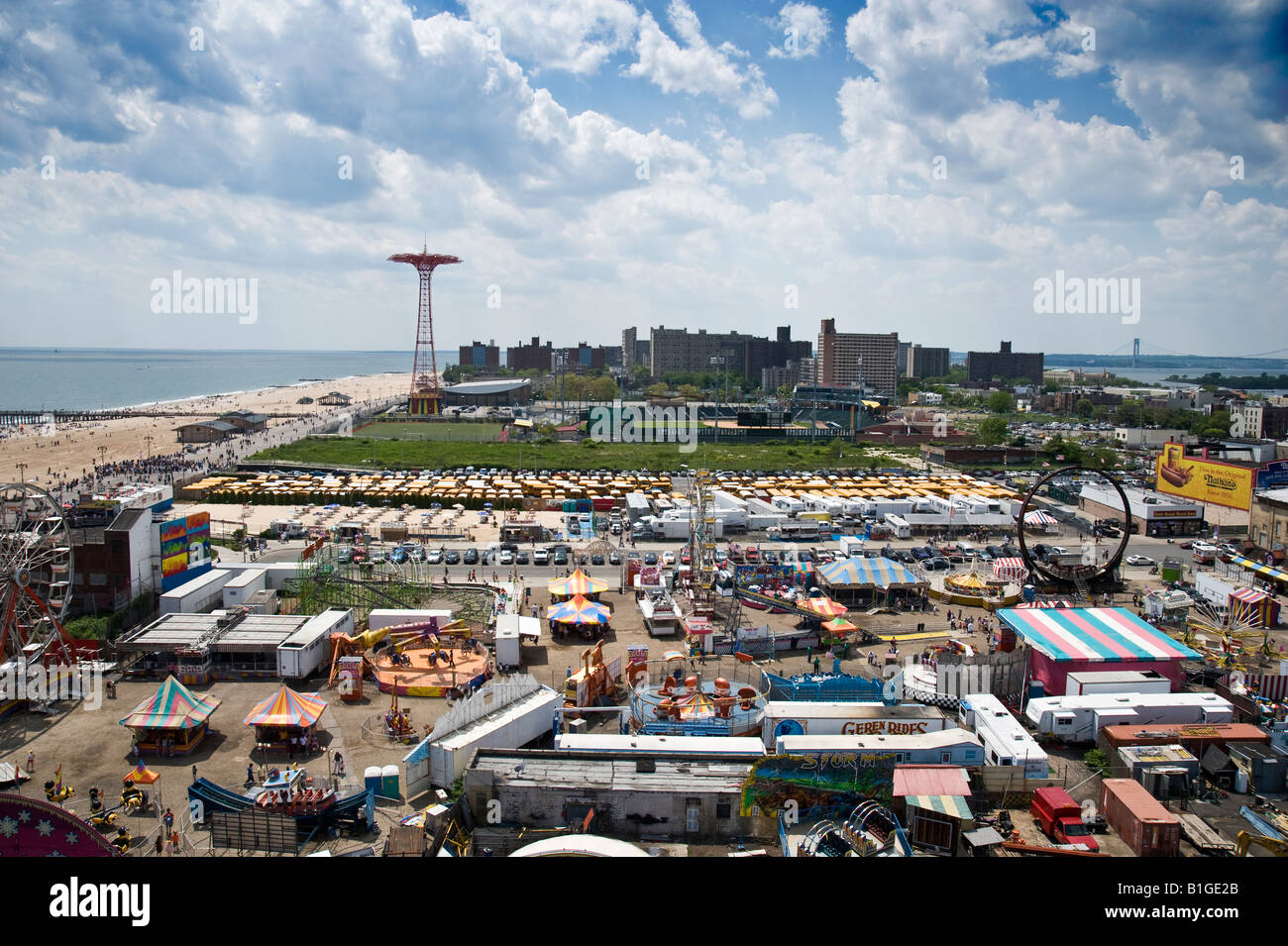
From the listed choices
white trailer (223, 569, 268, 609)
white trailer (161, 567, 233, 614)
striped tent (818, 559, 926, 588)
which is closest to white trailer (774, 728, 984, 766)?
striped tent (818, 559, 926, 588)

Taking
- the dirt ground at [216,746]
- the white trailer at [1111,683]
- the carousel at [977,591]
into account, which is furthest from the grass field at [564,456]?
the white trailer at [1111,683]

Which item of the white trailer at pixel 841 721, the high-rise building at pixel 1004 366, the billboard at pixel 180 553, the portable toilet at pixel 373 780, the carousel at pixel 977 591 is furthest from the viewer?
the high-rise building at pixel 1004 366

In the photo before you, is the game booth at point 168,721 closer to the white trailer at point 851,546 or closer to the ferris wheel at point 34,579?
the ferris wheel at point 34,579

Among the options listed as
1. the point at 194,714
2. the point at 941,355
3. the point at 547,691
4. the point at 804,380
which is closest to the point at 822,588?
the point at 547,691

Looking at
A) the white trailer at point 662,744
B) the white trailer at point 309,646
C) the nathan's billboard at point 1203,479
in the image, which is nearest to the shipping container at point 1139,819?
the white trailer at point 662,744

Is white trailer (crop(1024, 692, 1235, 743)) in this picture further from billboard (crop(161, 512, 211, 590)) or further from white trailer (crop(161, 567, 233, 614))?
billboard (crop(161, 512, 211, 590))

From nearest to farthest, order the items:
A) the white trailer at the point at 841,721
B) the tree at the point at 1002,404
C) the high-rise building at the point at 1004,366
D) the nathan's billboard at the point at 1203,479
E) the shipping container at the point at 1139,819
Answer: the shipping container at the point at 1139,819
the white trailer at the point at 841,721
the nathan's billboard at the point at 1203,479
the tree at the point at 1002,404
the high-rise building at the point at 1004,366

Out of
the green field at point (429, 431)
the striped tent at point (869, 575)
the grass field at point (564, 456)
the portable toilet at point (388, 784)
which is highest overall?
the green field at point (429, 431)

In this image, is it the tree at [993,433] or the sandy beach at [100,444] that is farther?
the tree at [993,433]

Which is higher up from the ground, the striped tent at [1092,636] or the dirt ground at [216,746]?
the striped tent at [1092,636]
